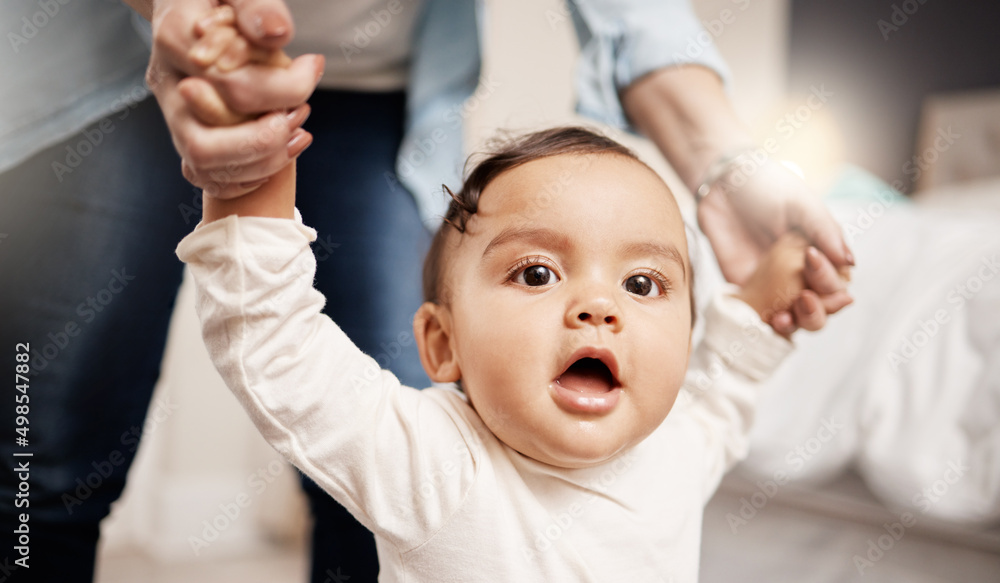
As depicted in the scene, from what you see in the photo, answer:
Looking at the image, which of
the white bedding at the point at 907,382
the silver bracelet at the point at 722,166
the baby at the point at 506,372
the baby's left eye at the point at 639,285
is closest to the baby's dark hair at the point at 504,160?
the baby at the point at 506,372

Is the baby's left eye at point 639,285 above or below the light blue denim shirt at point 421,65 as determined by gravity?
below

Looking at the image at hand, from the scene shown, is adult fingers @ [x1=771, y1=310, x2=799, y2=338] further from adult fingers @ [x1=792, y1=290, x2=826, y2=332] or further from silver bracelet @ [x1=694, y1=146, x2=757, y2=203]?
silver bracelet @ [x1=694, y1=146, x2=757, y2=203]

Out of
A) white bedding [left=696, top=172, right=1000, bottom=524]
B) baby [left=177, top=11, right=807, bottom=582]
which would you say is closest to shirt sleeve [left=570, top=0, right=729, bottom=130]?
baby [left=177, top=11, right=807, bottom=582]

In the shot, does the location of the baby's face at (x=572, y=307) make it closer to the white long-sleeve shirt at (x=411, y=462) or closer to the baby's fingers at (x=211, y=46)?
the white long-sleeve shirt at (x=411, y=462)

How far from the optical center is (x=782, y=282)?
774 millimetres

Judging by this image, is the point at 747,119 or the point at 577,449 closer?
the point at 577,449

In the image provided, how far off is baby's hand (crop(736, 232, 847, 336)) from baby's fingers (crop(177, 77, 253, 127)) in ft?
2.00

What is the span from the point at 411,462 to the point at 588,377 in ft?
0.51

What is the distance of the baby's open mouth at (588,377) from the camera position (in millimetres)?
Result: 528

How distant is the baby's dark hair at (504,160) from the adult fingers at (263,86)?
25cm

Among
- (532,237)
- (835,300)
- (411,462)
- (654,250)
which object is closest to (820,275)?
(835,300)

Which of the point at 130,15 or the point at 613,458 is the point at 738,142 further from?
the point at 130,15

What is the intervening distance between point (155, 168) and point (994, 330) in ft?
4.19

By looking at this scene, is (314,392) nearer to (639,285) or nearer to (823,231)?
(639,285)
